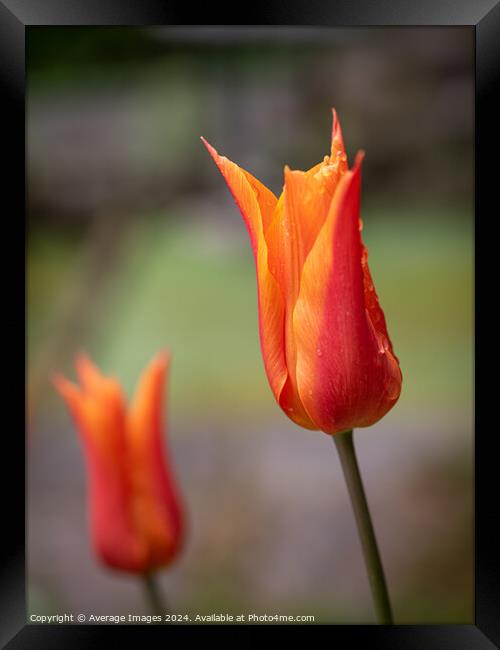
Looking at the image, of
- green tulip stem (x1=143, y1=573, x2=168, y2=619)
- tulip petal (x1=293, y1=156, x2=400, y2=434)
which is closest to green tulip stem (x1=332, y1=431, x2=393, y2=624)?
tulip petal (x1=293, y1=156, x2=400, y2=434)

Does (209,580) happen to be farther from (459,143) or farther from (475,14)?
(475,14)

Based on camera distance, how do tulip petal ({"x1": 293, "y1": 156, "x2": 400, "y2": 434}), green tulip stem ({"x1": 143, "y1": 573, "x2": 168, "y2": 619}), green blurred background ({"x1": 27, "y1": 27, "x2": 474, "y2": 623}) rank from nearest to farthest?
tulip petal ({"x1": 293, "y1": 156, "x2": 400, "y2": 434})
green tulip stem ({"x1": 143, "y1": 573, "x2": 168, "y2": 619})
green blurred background ({"x1": 27, "y1": 27, "x2": 474, "y2": 623})

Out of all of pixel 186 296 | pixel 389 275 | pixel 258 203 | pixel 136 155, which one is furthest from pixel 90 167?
pixel 258 203

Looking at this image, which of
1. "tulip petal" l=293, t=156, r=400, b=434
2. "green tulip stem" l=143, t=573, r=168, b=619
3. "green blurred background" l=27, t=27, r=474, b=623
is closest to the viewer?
"tulip petal" l=293, t=156, r=400, b=434

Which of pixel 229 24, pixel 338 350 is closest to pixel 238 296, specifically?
pixel 229 24

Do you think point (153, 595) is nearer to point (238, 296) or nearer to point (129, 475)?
point (129, 475)

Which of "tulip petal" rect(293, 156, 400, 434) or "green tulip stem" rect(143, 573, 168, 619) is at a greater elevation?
"tulip petal" rect(293, 156, 400, 434)

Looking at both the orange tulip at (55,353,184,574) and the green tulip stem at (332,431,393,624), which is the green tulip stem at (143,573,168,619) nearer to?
the orange tulip at (55,353,184,574)
